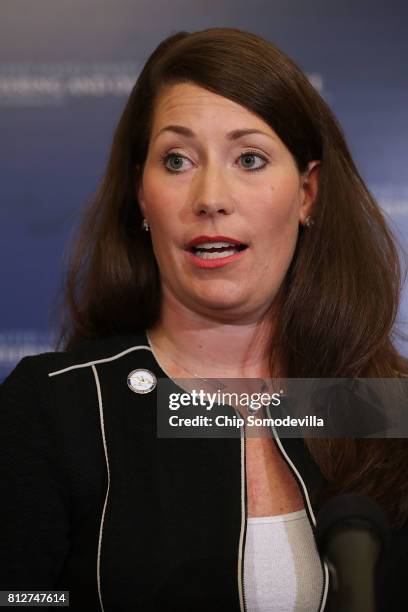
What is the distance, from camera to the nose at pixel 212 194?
1054mm

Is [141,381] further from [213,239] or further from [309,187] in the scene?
[309,187]

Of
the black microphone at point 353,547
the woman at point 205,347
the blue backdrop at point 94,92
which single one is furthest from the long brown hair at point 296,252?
the black microphone at point 353,547

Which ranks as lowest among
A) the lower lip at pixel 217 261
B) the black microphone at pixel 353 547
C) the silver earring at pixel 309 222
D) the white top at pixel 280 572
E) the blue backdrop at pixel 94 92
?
the black microphone at pixel 353 547

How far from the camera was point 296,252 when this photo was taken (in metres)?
1.23

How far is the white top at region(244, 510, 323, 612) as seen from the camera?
987mm

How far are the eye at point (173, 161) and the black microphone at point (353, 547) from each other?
1.98 ft

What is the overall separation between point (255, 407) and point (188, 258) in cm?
22

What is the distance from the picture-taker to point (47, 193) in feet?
4.96

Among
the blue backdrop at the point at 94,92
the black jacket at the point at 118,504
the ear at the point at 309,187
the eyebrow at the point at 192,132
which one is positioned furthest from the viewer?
the blue backdrop at the point at 94,92

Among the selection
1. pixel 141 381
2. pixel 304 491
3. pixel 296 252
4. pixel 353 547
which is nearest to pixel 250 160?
pixel 296 252

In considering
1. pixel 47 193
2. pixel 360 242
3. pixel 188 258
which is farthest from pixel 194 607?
pixel 47 193

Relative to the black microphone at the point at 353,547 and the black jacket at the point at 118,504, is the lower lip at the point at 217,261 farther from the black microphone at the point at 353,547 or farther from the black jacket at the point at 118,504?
the black microphone at the point at 353,547

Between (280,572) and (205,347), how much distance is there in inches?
12.7

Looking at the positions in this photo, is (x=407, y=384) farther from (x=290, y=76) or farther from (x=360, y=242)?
(x=290, y=76)
